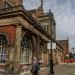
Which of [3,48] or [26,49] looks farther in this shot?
[26,49]

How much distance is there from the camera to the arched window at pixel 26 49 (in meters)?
22.0

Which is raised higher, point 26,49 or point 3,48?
point 3,48

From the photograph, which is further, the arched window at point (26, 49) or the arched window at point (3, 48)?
the arched window at point (26, 49)

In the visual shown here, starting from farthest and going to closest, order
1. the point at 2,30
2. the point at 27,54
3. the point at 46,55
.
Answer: the point at 46,55
the point at 27,54
the point at 2,30

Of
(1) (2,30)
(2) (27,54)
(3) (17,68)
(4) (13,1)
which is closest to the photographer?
(3) (17,68)

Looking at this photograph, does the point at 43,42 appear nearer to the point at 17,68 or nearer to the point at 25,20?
the point at 25,20

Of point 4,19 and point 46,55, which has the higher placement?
point 4,19

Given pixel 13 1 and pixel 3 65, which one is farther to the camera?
pixel 13 1

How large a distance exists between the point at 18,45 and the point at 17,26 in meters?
2.20

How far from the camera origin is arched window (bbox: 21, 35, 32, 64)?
22.0 m

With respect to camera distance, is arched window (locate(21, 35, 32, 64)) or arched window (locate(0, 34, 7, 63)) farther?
arched window (locate(21, 35, 32, 64))

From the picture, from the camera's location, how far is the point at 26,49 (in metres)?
22.9

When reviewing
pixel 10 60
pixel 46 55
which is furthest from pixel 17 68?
pixel 46 55

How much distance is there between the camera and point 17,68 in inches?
765
